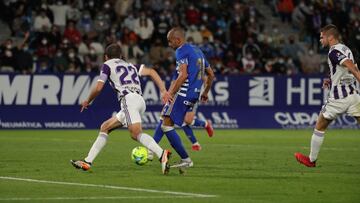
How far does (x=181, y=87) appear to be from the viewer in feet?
55.4

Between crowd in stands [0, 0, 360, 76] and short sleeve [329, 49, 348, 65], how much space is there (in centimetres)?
1571

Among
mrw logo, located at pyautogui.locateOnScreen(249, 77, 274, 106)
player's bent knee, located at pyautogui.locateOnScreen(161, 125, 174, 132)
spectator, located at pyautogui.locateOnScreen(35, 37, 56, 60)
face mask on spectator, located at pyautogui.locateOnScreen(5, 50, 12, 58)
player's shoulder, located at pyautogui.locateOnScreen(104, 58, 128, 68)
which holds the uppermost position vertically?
player's shoulder, located at pyautogui.locateOnScreen(104, 58, 128, 68)

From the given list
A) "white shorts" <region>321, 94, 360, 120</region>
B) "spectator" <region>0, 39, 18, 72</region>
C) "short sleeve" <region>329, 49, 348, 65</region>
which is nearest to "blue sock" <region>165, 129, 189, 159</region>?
"white shorts" <region>321, 94, 360, 120</region>

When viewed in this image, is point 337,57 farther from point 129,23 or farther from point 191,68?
point 129,23

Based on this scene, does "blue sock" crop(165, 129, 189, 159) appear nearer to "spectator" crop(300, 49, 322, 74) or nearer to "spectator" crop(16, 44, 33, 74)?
"spectator" crop(16, 44, 33, 74)

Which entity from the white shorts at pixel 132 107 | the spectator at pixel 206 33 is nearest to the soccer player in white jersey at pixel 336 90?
the white shorts at pixel 132 107

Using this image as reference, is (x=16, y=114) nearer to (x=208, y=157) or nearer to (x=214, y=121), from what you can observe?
(x=214, y=121)

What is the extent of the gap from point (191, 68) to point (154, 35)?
18.0 metres

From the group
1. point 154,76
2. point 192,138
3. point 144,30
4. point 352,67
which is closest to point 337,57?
Result: point 352,67

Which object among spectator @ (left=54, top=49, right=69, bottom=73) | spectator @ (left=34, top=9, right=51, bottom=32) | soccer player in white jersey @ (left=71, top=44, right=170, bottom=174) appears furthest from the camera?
spectator @ (left=34, top=9, right=51, bottom=32)

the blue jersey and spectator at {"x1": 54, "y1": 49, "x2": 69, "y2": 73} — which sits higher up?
the blue jersey

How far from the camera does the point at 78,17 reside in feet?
113

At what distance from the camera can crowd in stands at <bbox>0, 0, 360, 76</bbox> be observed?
32.3 metres

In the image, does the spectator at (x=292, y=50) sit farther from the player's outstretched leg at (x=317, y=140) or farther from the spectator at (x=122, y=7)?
the player's outstretched leg at (x=317, y=140)
